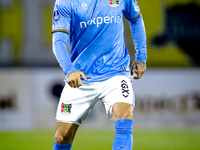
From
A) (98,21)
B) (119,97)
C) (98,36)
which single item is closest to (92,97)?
(119,97)

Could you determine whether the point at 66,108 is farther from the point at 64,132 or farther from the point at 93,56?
the point at 93,56

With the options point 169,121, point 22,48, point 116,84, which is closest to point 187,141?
point 169,121

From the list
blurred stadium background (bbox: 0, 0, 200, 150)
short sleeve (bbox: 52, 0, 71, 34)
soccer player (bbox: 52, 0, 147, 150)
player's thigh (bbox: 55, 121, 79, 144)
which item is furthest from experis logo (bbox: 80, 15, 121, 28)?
blurred stadium background (bbox: 0, 0, 200, 150)

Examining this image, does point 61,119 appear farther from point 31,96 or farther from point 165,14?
point 165,14

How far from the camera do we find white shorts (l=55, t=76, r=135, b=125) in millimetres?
2592

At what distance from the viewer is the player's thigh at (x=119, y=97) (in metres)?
2.50

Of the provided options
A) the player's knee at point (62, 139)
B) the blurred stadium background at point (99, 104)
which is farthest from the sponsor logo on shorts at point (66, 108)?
the blurred stadium background at point (99, 104)

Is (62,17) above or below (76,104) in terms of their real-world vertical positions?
above

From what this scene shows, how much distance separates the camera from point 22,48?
8625 millimetres

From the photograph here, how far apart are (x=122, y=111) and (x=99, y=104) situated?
17.5ft

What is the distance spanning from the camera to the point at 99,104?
7.79 meters

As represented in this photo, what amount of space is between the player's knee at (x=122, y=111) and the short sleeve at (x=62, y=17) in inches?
25.2

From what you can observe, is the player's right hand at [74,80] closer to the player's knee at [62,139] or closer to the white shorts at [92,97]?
the white shorts at [92,97]

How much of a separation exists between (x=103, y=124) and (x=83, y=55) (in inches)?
203
